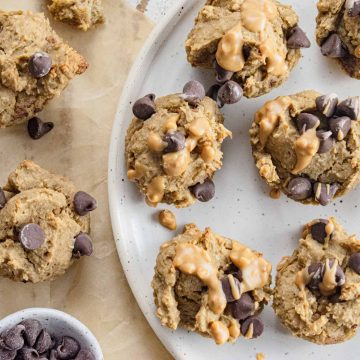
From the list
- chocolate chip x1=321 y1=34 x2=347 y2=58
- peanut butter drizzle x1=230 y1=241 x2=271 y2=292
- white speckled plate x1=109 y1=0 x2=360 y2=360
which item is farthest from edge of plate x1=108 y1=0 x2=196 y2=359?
chocolate chip x1=321 y1=34 x2=347 y2=58

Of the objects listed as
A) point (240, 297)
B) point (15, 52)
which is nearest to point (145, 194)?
point (240, 297)

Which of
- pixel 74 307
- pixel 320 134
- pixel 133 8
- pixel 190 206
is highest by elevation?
pixel 133 8

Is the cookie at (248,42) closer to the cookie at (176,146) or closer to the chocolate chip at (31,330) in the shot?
the cookie at (176,146)

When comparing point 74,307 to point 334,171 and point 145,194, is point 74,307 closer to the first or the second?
point 145,194

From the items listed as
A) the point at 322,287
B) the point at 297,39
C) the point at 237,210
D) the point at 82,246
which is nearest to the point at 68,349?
Result: the point at 82,246

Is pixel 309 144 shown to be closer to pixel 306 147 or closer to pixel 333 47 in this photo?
pixel 306 147

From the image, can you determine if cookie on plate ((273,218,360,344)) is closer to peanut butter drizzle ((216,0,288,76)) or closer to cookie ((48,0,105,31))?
peanut butter drizzle ((216,0,288,76))
